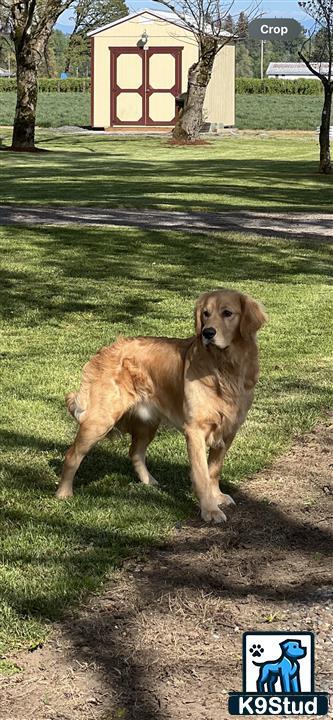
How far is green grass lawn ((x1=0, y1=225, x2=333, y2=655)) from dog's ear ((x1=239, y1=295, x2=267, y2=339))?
3.00 ft

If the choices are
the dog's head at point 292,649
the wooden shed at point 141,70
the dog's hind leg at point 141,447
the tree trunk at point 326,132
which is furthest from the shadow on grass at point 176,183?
the wooden shed at point 141,70

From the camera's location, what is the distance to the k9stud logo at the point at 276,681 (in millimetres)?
3078

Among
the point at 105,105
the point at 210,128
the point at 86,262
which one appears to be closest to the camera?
the point at 86,262

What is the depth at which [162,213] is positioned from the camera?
1775cm

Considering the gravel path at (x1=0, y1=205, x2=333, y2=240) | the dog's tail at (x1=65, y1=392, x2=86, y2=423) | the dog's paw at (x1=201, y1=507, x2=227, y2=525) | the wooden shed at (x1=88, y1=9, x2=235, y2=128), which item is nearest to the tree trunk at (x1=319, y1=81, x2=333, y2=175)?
the gravel path at (x1=0, y1=205, x2=333, y2=240)

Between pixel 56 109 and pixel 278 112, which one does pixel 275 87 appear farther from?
pixel 56 109

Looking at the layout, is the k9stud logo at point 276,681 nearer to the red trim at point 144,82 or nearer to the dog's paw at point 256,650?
the dog's paw at point 256,650

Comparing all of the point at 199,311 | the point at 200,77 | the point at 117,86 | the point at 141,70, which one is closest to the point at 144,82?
the point at 141,70

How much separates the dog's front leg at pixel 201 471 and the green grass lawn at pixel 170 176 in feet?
45.0

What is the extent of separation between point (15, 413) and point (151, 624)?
315cm

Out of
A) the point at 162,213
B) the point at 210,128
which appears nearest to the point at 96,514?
the point at 162,213

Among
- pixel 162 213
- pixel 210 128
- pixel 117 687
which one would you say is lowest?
pixel 117 687

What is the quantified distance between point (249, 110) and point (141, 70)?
28.9ft

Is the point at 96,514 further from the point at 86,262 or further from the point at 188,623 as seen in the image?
the point at 86,262
